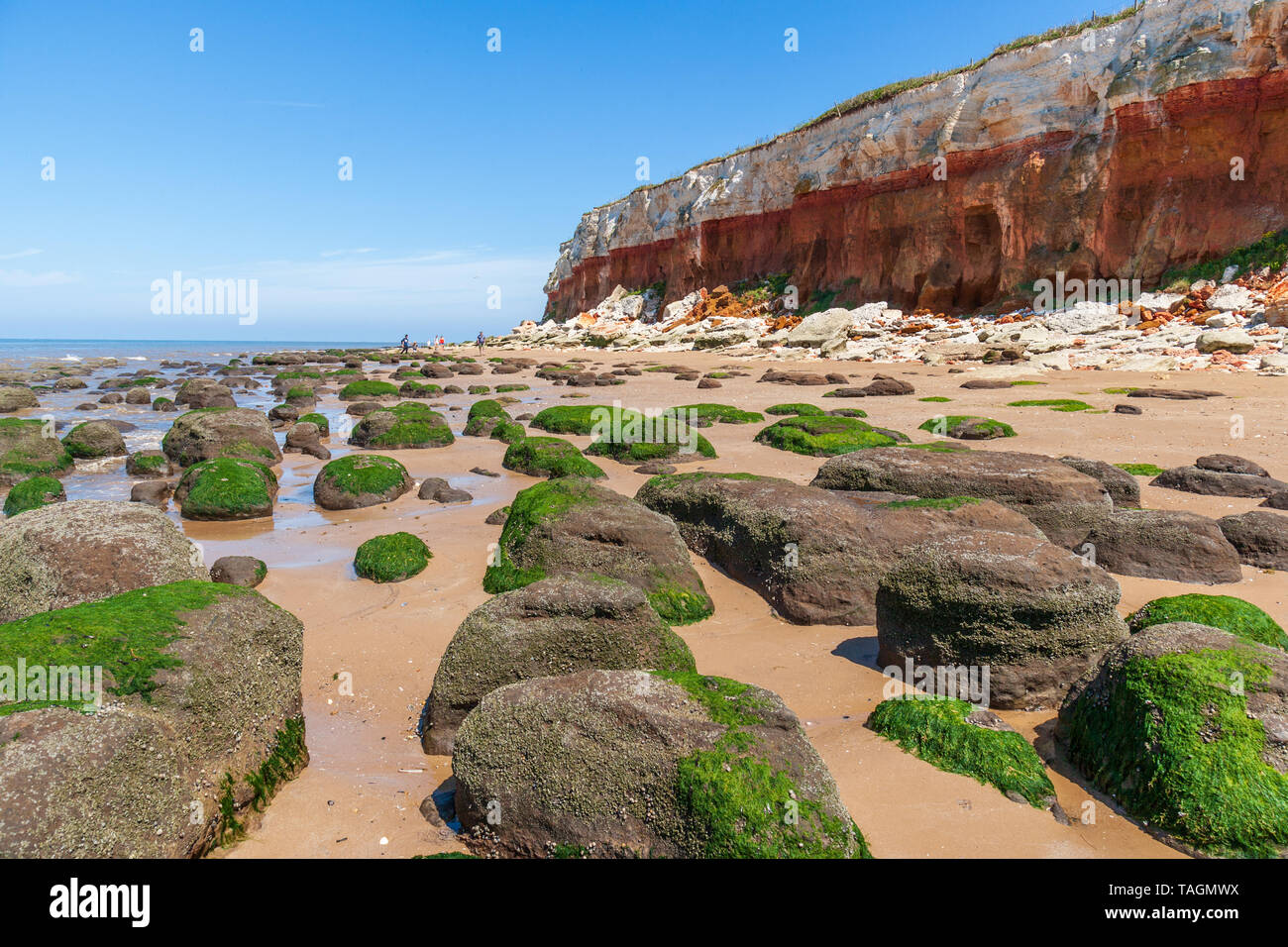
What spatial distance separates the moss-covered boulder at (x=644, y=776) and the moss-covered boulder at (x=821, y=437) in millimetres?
8996

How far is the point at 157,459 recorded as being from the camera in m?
13.6

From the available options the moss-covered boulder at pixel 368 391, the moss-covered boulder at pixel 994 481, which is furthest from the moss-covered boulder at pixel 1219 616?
the moss-covered boulder at pixel 368 391

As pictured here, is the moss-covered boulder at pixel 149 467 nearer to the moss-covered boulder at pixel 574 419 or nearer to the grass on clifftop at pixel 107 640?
the moss-covered boulder at pixel 574 419

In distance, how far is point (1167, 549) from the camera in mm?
6844

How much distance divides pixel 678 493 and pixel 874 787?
14.8ft

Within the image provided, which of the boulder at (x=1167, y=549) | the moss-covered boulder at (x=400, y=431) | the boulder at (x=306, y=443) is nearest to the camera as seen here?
the boulder at (x=1167, y=549)

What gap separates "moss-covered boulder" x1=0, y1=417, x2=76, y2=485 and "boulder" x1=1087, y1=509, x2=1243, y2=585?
1597 cm

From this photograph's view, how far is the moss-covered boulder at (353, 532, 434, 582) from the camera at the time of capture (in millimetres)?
7500

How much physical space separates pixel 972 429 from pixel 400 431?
11.2 metres

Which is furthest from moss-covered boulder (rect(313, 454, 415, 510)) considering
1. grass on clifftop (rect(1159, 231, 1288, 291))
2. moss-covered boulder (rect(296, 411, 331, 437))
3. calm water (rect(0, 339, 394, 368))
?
calm water (rect(0, 339, 394, 368))

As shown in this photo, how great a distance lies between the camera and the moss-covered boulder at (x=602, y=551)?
655 centimetres

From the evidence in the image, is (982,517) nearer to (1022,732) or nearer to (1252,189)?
(1022,732)

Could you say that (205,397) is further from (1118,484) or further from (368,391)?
(1118,484)
